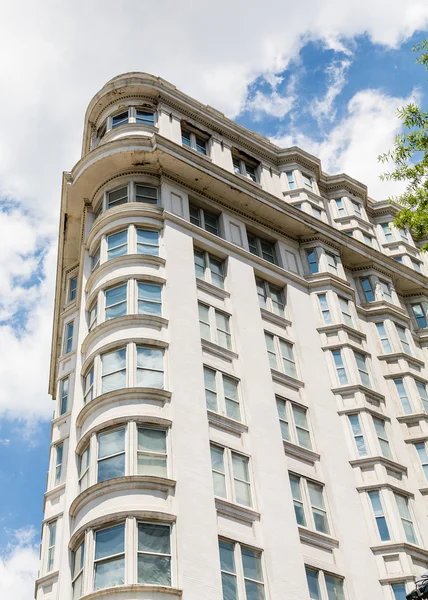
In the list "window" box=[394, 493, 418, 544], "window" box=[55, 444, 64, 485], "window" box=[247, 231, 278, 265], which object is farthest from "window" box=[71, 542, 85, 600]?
"window" box=[247, 231, 278, 265]

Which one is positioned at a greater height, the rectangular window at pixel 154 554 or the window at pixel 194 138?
the window at pixel 194 138

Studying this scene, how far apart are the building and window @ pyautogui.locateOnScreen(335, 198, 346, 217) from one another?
0.14 metres

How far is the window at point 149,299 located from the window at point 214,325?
76.3 inches

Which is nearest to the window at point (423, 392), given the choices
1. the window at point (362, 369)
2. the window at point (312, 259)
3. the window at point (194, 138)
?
the window at point (362, 369)

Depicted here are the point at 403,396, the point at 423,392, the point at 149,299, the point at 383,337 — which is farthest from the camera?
the point at 383,337

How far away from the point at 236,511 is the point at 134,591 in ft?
15.9

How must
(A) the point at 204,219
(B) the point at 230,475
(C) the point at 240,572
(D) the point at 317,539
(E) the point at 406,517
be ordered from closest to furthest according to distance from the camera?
(C) the point at 240,572 < (B) the point at 230,475 < (D) the point at 317,539 < (E) the point at 406,517 < (A) the point at 204,219

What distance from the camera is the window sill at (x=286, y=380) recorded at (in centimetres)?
2862

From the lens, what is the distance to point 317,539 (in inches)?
947

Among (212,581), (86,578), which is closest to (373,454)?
(212,581)

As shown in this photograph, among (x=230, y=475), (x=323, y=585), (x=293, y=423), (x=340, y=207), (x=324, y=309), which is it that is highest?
(x=340, y=207)

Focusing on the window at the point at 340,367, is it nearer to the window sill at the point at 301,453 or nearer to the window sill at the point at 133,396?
the window sill at the point at 301,453

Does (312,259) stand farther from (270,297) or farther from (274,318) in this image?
(274,318)

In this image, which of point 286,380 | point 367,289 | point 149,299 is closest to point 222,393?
point 286,380
